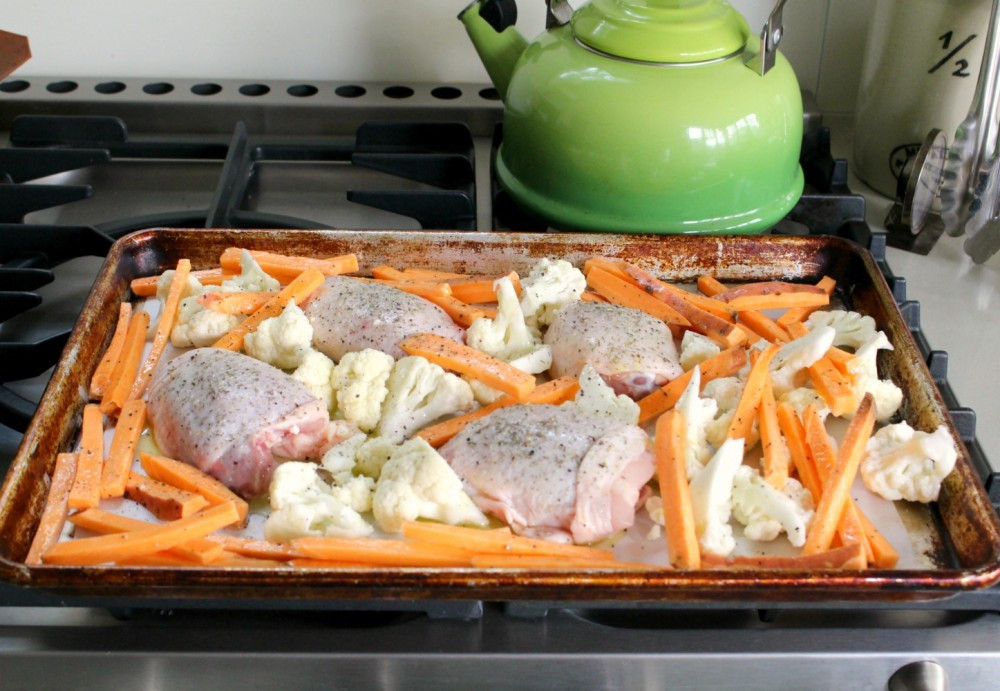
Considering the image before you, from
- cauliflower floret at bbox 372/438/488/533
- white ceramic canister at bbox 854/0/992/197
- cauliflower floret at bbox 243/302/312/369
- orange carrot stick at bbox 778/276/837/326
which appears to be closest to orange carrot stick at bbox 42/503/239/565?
cauliflower floret at bbox 372/438/488/533

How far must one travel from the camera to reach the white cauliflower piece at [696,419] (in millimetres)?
1030

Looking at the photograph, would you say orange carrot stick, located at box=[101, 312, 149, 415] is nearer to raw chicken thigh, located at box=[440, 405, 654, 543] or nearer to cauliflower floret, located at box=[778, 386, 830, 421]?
raw chicken thigh, located at box=[440, 405, 654, 543]

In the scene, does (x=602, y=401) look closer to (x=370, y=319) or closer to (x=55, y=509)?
(x=370, y=319)

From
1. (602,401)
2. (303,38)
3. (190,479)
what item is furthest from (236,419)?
(303,38)

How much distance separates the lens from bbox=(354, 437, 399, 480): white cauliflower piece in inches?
40.8

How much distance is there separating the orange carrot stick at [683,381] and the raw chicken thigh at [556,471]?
90 millimetres

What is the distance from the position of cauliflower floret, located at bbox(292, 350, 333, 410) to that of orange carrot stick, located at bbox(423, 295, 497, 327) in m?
0.18

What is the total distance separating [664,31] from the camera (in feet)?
4.09

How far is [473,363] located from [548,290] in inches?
6.8

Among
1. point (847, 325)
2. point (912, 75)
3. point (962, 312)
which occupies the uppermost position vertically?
point (912, 75)

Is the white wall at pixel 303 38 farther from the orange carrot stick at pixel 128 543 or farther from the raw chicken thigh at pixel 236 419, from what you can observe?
the orange carrot stick at pixel 128 543

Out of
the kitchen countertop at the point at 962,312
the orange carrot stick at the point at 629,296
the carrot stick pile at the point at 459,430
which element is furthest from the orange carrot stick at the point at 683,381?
the kitchen countertop at the point at 962,312

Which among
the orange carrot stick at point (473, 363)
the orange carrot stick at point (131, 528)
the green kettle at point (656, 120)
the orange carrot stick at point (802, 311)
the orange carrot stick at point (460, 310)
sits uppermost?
the green kettle at point (656, 120)

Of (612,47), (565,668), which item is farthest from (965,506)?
(612,47)
